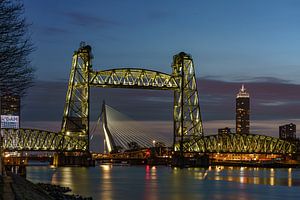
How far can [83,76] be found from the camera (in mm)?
132125

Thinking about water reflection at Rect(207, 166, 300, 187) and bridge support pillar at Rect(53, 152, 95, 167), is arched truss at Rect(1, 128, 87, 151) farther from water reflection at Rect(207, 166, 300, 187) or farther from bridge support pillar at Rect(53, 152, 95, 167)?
water reflection at Rect(207, 166, 300, 187)

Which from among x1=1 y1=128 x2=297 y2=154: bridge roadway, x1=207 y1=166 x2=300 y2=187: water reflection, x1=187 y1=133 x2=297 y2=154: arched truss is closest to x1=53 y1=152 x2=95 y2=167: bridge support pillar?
x1=1 y1=128 x2=297 y2=154: bridge roadway

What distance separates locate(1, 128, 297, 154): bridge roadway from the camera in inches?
5399

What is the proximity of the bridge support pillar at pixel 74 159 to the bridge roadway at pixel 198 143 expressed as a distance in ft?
6.22

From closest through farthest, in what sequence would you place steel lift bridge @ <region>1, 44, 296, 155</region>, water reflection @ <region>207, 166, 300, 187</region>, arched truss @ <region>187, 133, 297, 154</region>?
water reflection @ <region>207, 166, 300, 187</region> → steel lift bridge @ <region>1, 44, 296, 155</region> → arched truss @ <region>187, 133, 297, 154</region>

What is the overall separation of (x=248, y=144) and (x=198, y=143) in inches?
1321

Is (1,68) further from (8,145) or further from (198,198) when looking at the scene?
(8,145)

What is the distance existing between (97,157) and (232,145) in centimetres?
3724

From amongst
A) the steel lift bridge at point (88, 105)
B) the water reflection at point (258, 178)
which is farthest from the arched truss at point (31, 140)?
the water reflection at point (258, 178)

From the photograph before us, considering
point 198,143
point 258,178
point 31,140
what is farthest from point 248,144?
point 258,178

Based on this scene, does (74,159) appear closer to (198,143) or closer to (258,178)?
(198,143)

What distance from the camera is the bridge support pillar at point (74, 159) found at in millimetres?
136125

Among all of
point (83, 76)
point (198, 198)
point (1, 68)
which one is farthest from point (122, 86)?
point (1, 68)

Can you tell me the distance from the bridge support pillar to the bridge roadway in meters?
1.90
